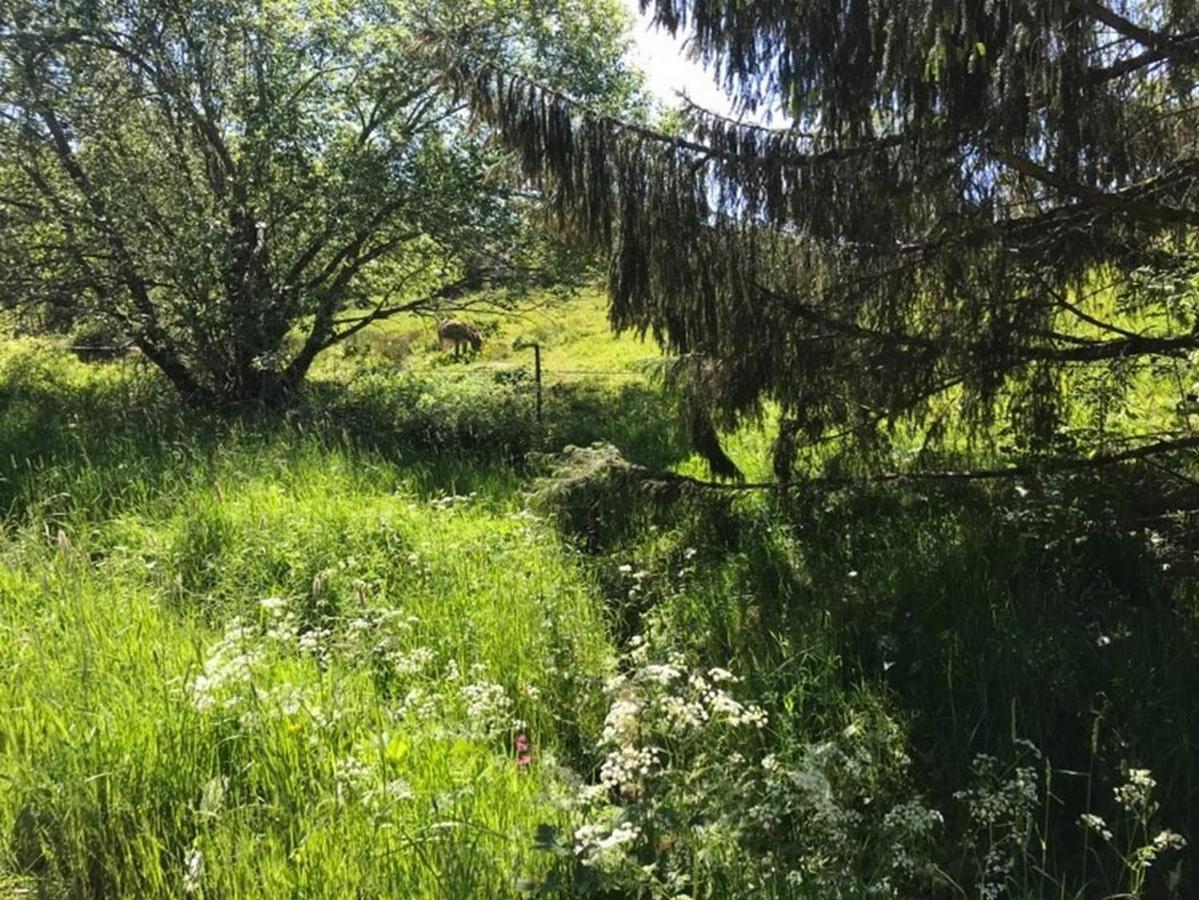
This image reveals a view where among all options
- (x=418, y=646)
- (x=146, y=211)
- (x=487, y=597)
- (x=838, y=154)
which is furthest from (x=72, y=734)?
(x=146, y=211)

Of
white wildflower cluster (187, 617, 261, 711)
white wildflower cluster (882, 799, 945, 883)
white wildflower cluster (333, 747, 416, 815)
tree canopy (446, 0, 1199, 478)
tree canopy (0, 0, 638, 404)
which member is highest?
tree canopy (0, 0, 638, 404)

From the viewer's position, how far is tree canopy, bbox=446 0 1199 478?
3.47m

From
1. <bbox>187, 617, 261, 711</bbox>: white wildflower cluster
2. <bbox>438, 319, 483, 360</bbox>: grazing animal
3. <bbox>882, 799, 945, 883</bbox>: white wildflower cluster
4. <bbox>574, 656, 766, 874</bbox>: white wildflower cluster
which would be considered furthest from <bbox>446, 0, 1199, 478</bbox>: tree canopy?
<bbox>438, 319, 483, 360</bbox>: grazing animal

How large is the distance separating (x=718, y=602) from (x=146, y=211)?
814cm

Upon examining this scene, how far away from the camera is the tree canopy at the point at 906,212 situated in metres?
3.47

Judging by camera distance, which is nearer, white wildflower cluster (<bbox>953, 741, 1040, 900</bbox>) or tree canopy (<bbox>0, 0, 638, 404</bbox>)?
white wildflower cluster (<bbox>953, 741, 1040, 900</bbox>)

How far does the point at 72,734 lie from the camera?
277 centimetres

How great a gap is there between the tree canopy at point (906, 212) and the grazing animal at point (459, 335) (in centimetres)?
1048

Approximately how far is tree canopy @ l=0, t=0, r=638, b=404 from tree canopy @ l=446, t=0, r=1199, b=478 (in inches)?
184

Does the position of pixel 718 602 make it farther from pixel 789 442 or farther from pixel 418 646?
pixel 418 646

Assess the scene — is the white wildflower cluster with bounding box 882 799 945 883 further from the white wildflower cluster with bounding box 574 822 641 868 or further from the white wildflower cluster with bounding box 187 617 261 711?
the white wildflower cluster with bounding box 187 617 261 711

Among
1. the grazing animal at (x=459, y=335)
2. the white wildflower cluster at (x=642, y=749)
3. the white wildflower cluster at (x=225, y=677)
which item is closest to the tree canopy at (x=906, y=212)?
the white wildflower cluster at (x=642, y=749)

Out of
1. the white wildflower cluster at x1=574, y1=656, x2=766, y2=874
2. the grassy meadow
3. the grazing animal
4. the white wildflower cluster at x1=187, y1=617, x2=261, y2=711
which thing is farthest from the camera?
the grazing animal

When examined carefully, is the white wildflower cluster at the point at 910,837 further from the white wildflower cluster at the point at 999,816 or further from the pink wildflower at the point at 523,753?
the pink wildflower at the point at 523,753
